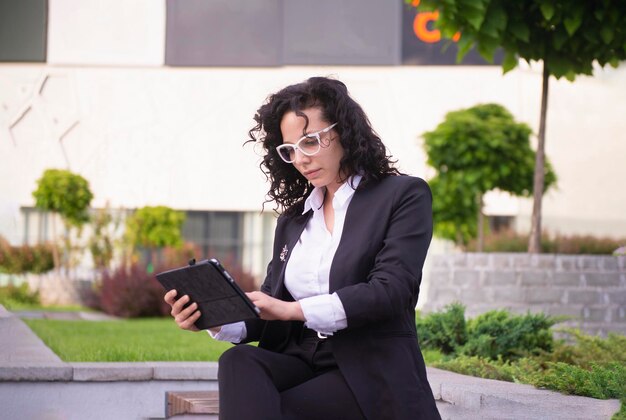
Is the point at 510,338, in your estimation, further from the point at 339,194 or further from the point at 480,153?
the point at 480,153

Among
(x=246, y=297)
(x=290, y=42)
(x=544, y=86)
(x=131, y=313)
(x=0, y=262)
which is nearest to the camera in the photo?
(x=246, y=297)

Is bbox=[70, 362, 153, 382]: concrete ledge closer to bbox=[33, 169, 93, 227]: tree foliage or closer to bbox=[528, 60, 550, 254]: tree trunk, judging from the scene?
bbox=[528, 60, 550, 254]: tree trunk

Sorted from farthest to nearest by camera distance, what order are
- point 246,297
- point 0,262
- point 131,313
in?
point 0,262 → point 131,313 → point 246,297

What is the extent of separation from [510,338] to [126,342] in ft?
9.86

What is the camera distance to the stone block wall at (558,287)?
781 cm

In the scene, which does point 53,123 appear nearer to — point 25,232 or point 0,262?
point 25,232

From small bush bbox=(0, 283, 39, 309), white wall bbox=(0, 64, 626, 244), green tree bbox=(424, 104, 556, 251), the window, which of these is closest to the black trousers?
green tree bbox=(424, 104, 556, 251)

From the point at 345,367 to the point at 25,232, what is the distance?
21.7 meters

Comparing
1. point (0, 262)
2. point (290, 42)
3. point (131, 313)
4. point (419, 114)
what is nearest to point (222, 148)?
point (290, 42)

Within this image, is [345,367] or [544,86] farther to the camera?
[544,86]

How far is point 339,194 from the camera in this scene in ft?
8.50

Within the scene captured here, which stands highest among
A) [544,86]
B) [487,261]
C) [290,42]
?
[290,42]

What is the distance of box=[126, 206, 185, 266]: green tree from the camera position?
728 inches

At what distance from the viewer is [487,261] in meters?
8.06
